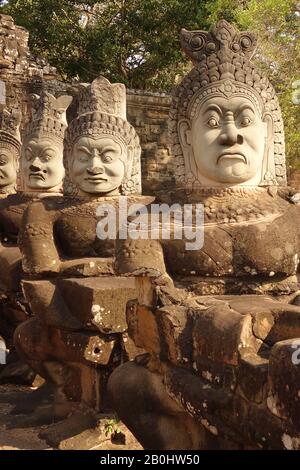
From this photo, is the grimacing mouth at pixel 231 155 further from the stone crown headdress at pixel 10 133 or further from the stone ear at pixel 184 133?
the stone crown headdress at pixel 10 133

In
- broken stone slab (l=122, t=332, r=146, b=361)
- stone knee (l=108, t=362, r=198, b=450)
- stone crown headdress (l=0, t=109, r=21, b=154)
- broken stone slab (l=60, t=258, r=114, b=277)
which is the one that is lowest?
stone knee (l=108, t=362, r=198, b=450)

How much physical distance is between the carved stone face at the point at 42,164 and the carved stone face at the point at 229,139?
9.28ft

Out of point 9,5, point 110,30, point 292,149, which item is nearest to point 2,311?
point 292,149

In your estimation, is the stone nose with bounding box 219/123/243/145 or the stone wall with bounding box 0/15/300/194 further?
the stone wall with bounding box 0/15/300/194

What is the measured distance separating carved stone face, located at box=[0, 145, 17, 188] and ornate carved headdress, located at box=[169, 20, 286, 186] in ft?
14.1

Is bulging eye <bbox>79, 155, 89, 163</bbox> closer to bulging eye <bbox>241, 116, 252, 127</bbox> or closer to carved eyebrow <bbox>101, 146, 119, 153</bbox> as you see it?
carved eyebrow <bbox>101, 146, 119, 153</bbox>

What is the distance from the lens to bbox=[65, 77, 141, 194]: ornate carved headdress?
5.18 meters

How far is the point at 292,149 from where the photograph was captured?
1379 centimetres

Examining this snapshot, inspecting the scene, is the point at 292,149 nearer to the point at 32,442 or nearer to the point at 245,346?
the point at 32,442

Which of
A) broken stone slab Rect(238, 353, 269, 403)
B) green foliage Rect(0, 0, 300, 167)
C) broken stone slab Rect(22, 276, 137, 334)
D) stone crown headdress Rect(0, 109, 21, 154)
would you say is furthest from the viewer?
green foliage Rect(0, 0, 300, 167)

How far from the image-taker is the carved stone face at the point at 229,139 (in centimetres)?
381

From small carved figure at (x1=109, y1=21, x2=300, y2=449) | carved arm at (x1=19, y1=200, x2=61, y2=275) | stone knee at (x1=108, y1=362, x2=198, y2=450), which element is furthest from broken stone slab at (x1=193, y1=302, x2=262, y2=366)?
carved arm at (x1=19, y1=200, x2=61, y2=275)

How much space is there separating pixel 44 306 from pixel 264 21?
38.8ft

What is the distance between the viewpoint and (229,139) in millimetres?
3773
